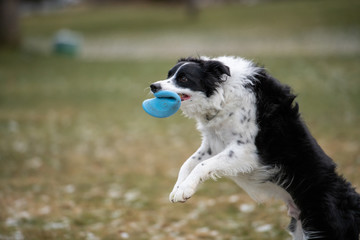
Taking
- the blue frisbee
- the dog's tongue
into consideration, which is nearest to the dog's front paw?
the blue frisbee

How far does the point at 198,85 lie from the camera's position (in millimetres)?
4672

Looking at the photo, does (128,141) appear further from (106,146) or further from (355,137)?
(355,137)

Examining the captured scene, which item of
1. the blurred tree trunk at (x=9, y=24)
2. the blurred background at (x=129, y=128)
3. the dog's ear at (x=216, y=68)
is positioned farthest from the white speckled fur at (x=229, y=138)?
the blurred tree trunk at (x=9, y=24)

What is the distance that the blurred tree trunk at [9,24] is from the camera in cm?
2423

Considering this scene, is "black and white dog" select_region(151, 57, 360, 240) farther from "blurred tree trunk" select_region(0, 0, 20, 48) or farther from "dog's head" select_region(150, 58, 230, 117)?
"blurred tree trunk" select_region(0, 0, 20, 48)

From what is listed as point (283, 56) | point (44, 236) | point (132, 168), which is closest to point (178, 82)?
point (44, 236)

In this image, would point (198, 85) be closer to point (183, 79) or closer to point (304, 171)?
point (183, 79)

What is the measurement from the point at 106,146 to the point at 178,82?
6543 millimetres

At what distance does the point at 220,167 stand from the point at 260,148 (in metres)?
0.43

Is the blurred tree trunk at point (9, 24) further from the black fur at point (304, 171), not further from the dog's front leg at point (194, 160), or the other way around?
the black fur at point (304, 171)

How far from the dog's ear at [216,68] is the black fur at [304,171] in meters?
0.34

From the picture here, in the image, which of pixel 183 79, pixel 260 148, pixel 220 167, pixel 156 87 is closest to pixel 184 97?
pixel 183 79

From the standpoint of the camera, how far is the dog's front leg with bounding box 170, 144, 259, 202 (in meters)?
4.43

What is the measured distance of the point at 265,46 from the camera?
24938 mm
